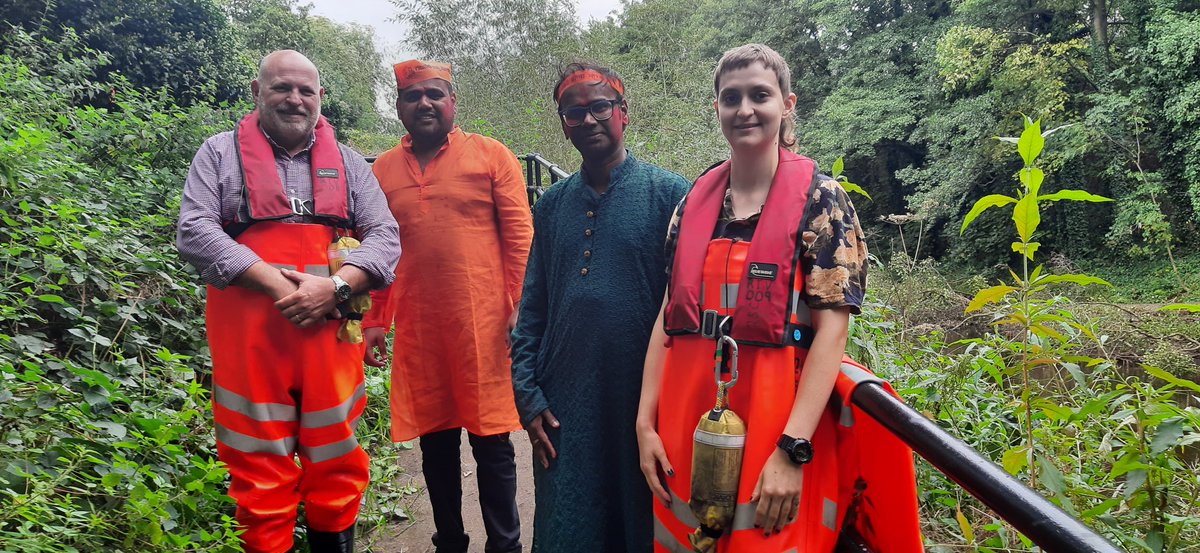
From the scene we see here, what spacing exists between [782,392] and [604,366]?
23.4 inches

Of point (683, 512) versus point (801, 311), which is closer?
point (801, 311)

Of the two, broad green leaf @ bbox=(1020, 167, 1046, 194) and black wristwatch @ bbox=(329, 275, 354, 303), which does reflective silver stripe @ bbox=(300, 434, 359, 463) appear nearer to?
black wristwatch @ bbox=(329, 275, 354, 303)

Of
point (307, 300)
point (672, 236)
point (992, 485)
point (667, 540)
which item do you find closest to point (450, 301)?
point (307, 300)

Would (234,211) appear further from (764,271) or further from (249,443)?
(764,271)

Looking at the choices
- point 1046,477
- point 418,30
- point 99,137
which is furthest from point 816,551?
point 418,30

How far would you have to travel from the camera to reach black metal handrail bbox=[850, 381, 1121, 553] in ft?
2.44

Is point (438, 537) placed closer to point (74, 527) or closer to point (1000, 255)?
point (74, 527)

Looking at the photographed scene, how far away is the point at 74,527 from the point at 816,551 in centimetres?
186

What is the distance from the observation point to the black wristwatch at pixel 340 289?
218cm

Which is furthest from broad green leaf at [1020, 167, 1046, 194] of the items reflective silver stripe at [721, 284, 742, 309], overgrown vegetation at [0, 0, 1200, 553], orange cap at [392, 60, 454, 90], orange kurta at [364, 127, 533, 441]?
orange cap at [392, 60, 454, 90]

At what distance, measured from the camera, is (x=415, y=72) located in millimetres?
2600

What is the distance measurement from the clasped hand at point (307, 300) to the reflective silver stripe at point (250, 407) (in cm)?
26

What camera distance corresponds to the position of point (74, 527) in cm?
189

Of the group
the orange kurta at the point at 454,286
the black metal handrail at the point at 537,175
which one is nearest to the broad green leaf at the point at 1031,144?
the orange kurta at the point at 454,286
